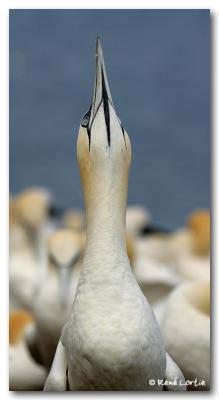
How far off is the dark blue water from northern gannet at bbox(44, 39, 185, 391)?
16.9 inches

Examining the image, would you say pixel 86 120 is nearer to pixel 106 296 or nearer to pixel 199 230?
pixel 106 296

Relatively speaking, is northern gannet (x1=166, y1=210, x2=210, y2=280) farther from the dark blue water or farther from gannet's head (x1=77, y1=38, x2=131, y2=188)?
gannet's head (x1=77, y1=38, x2=131, y2=188)

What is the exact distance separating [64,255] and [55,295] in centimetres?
13

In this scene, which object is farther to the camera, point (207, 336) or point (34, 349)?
point (34, 349)

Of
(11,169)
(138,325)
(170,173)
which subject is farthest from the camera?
(170,173)

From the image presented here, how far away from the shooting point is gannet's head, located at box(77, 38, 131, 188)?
166cm

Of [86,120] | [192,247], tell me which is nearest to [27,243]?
[192,247]

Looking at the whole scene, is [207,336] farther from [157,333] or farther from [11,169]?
[11,169]

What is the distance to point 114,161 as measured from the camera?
5.45 ft

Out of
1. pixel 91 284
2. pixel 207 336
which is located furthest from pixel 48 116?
pixel 91 284

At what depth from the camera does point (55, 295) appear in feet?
8.36

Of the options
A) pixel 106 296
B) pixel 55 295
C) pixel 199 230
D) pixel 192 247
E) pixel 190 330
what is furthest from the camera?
pixel 192 247

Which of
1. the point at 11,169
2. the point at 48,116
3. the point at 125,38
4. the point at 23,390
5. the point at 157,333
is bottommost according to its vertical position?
the point at 23,390
